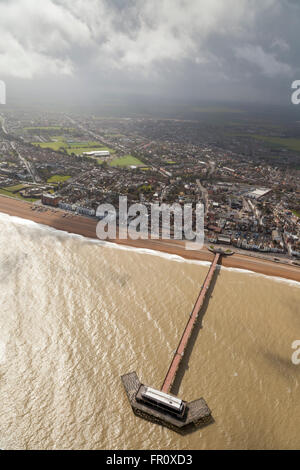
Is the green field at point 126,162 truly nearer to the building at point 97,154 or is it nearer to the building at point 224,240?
the building at point 97,154

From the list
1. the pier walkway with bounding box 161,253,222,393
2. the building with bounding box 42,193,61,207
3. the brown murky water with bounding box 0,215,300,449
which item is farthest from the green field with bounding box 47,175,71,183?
the pier walkway with bounding box 161,253,222,393

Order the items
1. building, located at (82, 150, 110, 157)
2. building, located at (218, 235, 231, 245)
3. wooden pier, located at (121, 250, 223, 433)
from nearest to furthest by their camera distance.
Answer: wooden pier, located at (121, 250, 223, 433) < building, located at (218, 235, 231, 245) < building, located at (82, 150, 110, 157)

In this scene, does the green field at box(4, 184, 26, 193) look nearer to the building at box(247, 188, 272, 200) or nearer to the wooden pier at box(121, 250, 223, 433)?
the wooden pier at box(121, 250, 223, 433)

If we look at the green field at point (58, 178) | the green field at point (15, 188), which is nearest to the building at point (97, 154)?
the green field at point (58, 178)

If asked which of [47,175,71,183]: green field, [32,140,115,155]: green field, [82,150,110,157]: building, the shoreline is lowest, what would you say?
the shoreline

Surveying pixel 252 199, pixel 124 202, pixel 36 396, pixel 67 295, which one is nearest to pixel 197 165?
pixel 252 199

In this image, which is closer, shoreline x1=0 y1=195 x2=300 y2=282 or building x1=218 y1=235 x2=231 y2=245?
shoreline x1=0 y1=195 x2=300 y2=282
